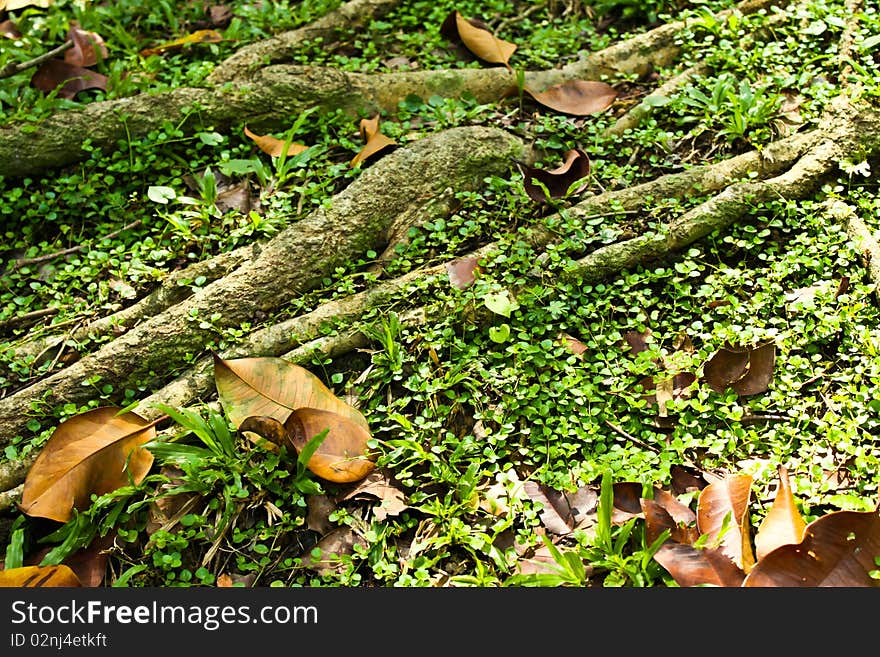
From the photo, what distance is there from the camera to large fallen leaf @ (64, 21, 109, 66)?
14.2ft

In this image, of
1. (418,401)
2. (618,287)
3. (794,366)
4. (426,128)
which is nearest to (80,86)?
(426,128)

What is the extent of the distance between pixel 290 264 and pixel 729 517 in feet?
6.19

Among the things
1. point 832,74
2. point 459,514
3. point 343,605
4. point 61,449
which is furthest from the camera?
point 832,74

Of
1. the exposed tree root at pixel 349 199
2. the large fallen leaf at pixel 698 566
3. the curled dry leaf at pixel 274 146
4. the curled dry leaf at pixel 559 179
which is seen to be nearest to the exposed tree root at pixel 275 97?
the exposed tree root at pixel 349 199

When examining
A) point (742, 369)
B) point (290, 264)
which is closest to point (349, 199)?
point (290, 264)

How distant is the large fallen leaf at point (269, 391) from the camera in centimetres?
297

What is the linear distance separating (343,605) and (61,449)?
1.18 metres

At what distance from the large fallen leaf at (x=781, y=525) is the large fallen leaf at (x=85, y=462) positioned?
2001mm

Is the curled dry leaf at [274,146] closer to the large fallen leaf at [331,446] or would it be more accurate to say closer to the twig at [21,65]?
the twig at [21,65]

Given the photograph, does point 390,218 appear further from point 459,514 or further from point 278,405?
point 459,514

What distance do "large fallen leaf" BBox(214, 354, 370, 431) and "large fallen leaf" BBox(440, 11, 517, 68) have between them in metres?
2.08

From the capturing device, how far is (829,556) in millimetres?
2457

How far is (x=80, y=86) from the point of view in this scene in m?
4.23

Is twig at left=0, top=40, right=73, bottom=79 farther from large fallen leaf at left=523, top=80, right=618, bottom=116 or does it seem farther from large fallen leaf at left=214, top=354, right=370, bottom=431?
large fallen leaf at left=523, top=80, right=618, bottom=116
